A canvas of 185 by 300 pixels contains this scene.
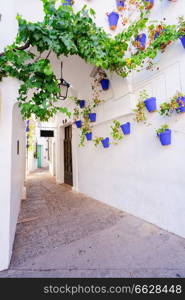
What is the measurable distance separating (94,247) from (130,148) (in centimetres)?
191

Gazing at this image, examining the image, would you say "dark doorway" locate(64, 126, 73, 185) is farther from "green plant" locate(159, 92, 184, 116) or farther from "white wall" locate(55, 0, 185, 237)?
"green plant" locate(159, 92, 184, 116)

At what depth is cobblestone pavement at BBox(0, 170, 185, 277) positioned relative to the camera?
64.6 inches

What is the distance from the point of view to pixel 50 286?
4.84ft

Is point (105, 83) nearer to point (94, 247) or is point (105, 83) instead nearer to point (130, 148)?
point (130, 148)

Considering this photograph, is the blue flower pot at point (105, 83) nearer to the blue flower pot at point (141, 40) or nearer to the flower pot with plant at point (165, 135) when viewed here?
the blue flower pot at point (141, 40)

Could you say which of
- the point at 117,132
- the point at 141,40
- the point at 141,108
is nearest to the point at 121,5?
the point at 141,40

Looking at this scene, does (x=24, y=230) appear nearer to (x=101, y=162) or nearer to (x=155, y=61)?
(x=101, y=162)

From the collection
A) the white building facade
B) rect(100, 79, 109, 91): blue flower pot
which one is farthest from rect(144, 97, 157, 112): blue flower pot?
rect(100, 79, 109, 91): blue flower pot

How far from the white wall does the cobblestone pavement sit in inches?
14.1

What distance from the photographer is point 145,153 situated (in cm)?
284

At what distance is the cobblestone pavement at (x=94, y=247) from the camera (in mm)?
1642

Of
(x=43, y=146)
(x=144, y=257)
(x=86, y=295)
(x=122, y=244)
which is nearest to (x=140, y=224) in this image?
(x=122, y=244)

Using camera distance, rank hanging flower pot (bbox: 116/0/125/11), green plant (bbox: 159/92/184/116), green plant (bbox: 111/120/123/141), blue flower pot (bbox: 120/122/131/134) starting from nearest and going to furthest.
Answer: green plant (bbox: 159/92/184/116)
hanging flower pot (bbox: 116/0/125/11)
blue flower pot (bbox: 120/122/131/134)
green plant (bbox: 111/120/123/141)

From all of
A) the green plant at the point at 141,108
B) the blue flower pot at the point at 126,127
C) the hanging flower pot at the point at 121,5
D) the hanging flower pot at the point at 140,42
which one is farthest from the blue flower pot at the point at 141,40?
the blue flower pot at the point at 126,127
